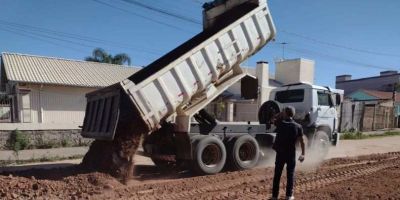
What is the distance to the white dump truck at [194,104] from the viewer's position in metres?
8.36

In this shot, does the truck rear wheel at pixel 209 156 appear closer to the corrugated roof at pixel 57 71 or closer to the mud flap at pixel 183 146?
the mud flap at pixel 183 146

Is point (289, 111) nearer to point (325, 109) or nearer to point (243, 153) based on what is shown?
point (243, 153)

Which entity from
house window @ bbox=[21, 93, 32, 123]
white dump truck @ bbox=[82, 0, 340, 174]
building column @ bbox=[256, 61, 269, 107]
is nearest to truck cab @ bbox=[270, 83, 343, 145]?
white dump truck @ bbox=[82, 0, 340, 174]

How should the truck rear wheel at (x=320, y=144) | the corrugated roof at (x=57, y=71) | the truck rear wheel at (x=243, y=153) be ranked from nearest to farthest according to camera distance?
the truck rear wheel at (x=243, y=153) → the truck rear wheel at (x=320, y=144) → the corrugated roof at (x=57, y=71)

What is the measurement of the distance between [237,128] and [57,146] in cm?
930

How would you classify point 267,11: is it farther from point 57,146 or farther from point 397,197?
point 57,146

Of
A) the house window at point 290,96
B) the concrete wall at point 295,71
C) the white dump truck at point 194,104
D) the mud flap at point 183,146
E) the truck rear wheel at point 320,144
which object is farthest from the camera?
the concrete wall at point 295,71

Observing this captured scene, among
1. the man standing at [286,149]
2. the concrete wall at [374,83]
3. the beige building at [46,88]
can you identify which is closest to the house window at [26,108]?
the beige building at [46,88]

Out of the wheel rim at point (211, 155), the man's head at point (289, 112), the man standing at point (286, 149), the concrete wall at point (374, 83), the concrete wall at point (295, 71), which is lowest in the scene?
the wheel rim at point (211, 155)

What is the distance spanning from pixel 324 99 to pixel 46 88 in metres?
14.2

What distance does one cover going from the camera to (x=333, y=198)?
22.2ft

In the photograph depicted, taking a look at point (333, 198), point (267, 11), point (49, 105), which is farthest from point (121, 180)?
point (49, 105)

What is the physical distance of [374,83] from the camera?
192 ft

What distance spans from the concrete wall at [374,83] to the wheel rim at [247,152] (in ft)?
168
